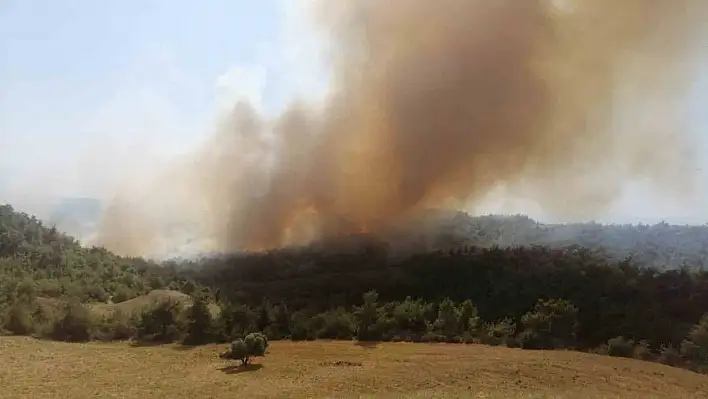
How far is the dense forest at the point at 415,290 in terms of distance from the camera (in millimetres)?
24781

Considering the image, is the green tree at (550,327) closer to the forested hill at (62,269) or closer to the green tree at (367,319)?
the green tree at (367,319)

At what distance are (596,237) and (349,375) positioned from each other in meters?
25.5

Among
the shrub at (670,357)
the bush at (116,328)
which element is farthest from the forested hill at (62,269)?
the shrub at (670,357)

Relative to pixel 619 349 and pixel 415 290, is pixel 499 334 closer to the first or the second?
pixel 619 349

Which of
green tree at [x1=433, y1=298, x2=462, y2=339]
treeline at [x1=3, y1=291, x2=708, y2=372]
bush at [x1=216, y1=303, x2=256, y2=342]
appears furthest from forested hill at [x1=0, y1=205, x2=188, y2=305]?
green tree at [x1=433, y1=298, x2=462, y2=339]

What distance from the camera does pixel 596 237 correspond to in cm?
3878

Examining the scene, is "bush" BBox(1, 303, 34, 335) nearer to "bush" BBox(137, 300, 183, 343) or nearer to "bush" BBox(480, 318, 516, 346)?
"bush" BBox(137, 300, 183, 343)

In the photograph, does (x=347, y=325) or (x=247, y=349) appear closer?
(x=247, y=349)

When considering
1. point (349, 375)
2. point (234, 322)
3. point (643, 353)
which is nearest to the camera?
point (349, 375)

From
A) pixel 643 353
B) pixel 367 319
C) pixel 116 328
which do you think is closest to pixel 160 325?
pixel 116 328

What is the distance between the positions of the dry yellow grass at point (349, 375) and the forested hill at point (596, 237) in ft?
47.4

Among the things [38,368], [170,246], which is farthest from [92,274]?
[38,368]

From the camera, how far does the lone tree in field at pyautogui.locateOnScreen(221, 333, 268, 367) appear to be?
809 inches

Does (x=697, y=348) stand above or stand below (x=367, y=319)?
below
